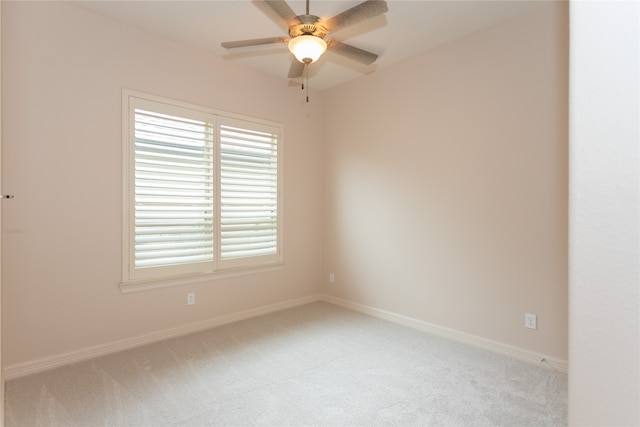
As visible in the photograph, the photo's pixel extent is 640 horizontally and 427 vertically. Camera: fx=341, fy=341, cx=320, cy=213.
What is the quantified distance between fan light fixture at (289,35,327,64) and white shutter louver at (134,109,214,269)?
1.75 metres

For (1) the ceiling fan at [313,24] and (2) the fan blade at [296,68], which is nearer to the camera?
(1) the ceiling fan at [313,24]

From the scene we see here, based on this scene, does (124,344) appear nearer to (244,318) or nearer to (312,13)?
(244,318)

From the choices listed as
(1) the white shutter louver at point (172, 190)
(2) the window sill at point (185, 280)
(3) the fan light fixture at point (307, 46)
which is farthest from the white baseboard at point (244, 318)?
(3) the fan light fixture at point (307, 46)

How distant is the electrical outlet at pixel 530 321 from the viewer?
9.48ft

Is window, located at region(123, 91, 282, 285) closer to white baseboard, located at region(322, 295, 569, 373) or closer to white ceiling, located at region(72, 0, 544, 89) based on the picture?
white ceiling, located at region(72, 0, 544, 89)

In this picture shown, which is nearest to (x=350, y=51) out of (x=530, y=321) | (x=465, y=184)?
(x=465, y=184)

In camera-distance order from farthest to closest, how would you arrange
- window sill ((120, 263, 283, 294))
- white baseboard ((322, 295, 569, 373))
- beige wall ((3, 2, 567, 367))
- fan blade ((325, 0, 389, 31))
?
1. window sill ((120, 263, 283, 294))
2. white baseboard ((322, 295, 569, 373))
3. beige wall ((3, 2, 567, 367))
4. fan blade ((325, 0, 389, 31))

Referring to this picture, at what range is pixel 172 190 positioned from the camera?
3.36 metres

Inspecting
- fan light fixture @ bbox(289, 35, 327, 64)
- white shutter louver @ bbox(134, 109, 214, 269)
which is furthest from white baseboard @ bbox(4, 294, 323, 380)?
fan light fixture @ bbox(289, 35, 327, 64)

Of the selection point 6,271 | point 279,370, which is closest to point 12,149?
point 6,271

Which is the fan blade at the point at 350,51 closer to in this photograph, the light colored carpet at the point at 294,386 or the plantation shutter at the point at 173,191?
the plantation shutter at the point at 173,191

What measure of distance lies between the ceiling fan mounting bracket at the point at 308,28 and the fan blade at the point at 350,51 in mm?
168

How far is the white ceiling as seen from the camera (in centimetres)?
280

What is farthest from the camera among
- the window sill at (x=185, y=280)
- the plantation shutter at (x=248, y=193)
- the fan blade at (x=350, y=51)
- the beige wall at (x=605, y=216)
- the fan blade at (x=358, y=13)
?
the plantation shutter at (x=248, y=193)
